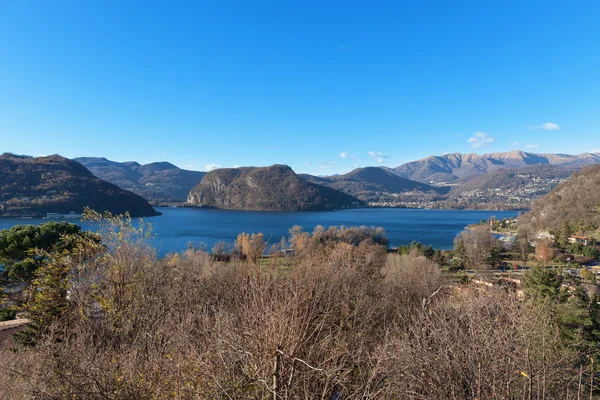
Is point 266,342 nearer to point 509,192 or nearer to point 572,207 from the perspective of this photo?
point 572,207

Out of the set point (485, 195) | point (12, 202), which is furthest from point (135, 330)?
point (485, 195)

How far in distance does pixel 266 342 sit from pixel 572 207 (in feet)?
229

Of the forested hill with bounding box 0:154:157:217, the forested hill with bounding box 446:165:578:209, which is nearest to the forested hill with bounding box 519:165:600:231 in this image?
the forested hill with bounding box 446:165:578:209

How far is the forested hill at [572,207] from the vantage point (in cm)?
5034

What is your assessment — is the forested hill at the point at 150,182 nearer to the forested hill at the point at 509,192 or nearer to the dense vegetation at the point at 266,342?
the forested hill at the point at 509,192

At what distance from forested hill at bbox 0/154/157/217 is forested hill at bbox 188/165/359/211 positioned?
4213 centimetres

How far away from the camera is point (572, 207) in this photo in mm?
54938

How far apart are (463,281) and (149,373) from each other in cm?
2313

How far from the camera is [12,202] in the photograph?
62.2m

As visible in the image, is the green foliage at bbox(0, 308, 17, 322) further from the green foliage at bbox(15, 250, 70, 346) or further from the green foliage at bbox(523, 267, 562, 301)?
the green foliage at bbox(523, 267, 562, 301)

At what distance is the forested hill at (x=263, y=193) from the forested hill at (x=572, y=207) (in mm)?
71185

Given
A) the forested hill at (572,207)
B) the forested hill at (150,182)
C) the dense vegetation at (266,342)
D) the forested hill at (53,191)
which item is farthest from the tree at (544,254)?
the forested hill at (150,182)

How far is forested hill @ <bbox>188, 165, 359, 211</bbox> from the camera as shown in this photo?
121 metres

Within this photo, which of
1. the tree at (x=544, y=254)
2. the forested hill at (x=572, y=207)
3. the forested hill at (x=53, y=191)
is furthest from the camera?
the forested hill at (x=53, y=191)
